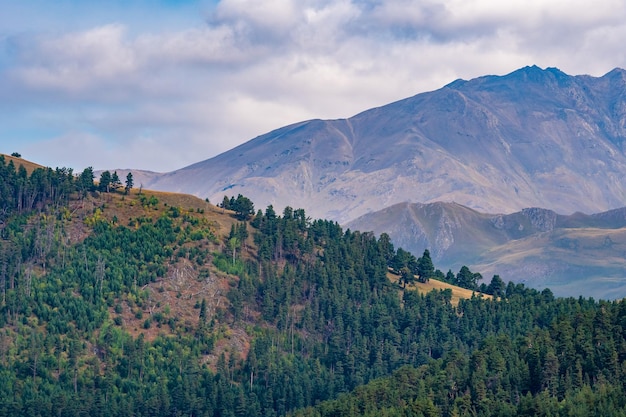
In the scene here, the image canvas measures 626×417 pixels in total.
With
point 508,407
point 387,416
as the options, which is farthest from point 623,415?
point 387,416

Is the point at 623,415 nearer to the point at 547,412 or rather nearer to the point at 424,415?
the point at 547,412

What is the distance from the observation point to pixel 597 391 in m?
198

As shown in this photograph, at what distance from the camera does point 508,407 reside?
198m

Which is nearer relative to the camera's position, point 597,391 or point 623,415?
point 623,415

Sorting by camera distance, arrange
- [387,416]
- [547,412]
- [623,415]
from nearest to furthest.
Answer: [623,415]
[547,412]
[387,416]

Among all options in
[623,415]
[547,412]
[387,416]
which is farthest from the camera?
[387,416]

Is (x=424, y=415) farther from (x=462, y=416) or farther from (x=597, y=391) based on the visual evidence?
(x=597, y=391)

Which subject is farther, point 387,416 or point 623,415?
point 387,416

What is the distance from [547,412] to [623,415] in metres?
15.1

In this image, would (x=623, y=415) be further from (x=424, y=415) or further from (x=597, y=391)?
(x=424, y=415)

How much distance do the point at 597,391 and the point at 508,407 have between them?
52.7 feet

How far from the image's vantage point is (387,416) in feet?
655

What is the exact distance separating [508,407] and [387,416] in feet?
70.7

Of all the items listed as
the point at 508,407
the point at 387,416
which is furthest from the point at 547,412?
the point at 387,416
